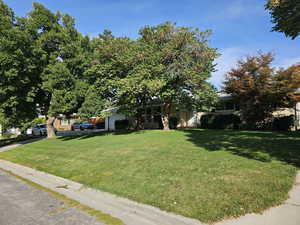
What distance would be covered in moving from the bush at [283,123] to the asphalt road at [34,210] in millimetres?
17561

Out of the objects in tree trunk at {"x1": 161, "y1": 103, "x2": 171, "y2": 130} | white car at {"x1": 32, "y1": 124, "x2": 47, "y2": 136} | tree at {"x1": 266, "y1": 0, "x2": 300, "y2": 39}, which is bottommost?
white car at {"x1": 32, "y1": 124, "x2": 47, "y2": 136}

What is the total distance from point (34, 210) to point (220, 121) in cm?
1876

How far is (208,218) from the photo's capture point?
3195 mm

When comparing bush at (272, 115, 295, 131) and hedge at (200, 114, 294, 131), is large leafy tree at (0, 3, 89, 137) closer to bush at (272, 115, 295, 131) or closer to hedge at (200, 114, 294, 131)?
hedge at (200, 114, 294, 131)

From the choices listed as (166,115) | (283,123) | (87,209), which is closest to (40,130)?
(166,115)

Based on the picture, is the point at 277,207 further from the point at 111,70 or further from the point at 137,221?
the point at 111,70

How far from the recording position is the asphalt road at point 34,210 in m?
3.50

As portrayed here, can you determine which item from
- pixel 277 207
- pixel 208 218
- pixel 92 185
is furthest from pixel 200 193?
pixel 92 185

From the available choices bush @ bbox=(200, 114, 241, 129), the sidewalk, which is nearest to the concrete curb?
the sidewalk

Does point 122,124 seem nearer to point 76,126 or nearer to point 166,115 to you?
point 166,115

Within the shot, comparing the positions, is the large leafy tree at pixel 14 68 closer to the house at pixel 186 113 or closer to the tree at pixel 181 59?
the house at pixel 186 113

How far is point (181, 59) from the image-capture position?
1675 cm

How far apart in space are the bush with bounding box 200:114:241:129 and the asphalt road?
17813mm

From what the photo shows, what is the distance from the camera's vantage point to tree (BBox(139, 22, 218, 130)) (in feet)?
53.0
